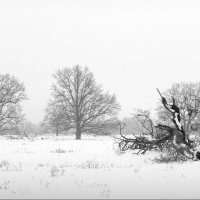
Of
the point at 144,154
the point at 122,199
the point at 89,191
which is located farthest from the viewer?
the point at 144,154

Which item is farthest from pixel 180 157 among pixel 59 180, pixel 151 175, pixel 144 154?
pixel 59 180

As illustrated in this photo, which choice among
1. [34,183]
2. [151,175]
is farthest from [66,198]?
[151,175]

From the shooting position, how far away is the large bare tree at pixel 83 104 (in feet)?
130

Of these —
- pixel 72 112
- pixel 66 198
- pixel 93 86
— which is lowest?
pixel 66 198

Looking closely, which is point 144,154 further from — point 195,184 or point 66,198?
point 66,198

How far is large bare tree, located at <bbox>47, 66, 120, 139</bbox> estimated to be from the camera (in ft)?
130

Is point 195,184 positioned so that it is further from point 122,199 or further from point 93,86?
point 93,86

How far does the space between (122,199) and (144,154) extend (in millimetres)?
9804

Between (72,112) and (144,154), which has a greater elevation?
(72,112)

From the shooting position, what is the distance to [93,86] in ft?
134

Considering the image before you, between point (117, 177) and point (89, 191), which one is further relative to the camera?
point (117, 177)

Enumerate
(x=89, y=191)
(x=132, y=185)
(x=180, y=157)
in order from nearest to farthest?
(x=89, y=191) → (x=132, y=185) → (x=180, y=157)

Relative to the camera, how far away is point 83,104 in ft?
132

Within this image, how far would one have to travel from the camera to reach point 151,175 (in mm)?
9242
